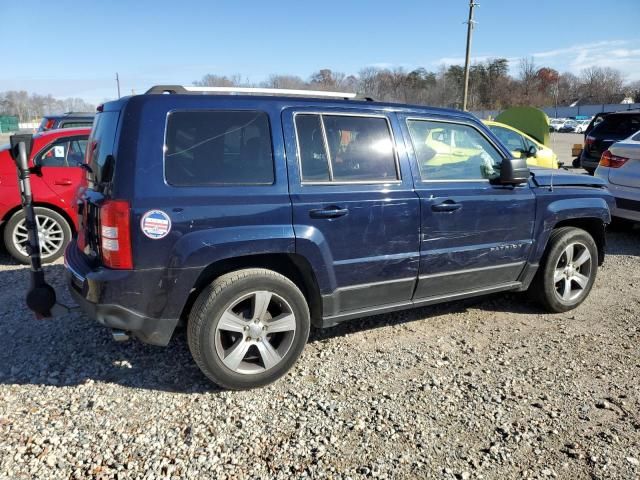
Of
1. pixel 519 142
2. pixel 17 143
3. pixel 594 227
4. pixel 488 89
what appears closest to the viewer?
pixel 17 143

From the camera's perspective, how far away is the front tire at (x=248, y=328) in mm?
3088

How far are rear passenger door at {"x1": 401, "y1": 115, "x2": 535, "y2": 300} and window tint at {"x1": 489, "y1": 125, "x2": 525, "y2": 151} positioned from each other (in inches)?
228

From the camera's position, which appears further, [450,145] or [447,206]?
[450,145]

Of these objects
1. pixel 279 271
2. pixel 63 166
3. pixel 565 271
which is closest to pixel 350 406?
pixel 279 271

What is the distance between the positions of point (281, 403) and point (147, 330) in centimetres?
96

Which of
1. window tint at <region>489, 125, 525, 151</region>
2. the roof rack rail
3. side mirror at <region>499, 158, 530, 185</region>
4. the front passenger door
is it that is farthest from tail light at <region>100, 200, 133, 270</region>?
window tint at <region>489, 125, 525, 151</region>

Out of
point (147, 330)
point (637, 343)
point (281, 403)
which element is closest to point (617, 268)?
point (637, 343)

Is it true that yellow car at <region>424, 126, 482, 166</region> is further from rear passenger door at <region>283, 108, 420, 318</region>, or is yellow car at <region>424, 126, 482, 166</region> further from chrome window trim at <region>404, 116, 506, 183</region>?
rear passenger door at <region>283, 108, 420, 318</region>

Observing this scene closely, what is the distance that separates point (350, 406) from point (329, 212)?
1.26 m

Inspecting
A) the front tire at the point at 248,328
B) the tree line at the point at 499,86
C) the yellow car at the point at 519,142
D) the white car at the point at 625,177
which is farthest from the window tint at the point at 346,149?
the tree line at the point at 499,86

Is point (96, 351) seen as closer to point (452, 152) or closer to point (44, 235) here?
point (44, 235)

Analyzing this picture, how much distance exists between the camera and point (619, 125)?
10.7 m

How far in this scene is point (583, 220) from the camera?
4785 millimetres

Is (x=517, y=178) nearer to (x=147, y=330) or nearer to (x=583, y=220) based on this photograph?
(x=583, y=220)
